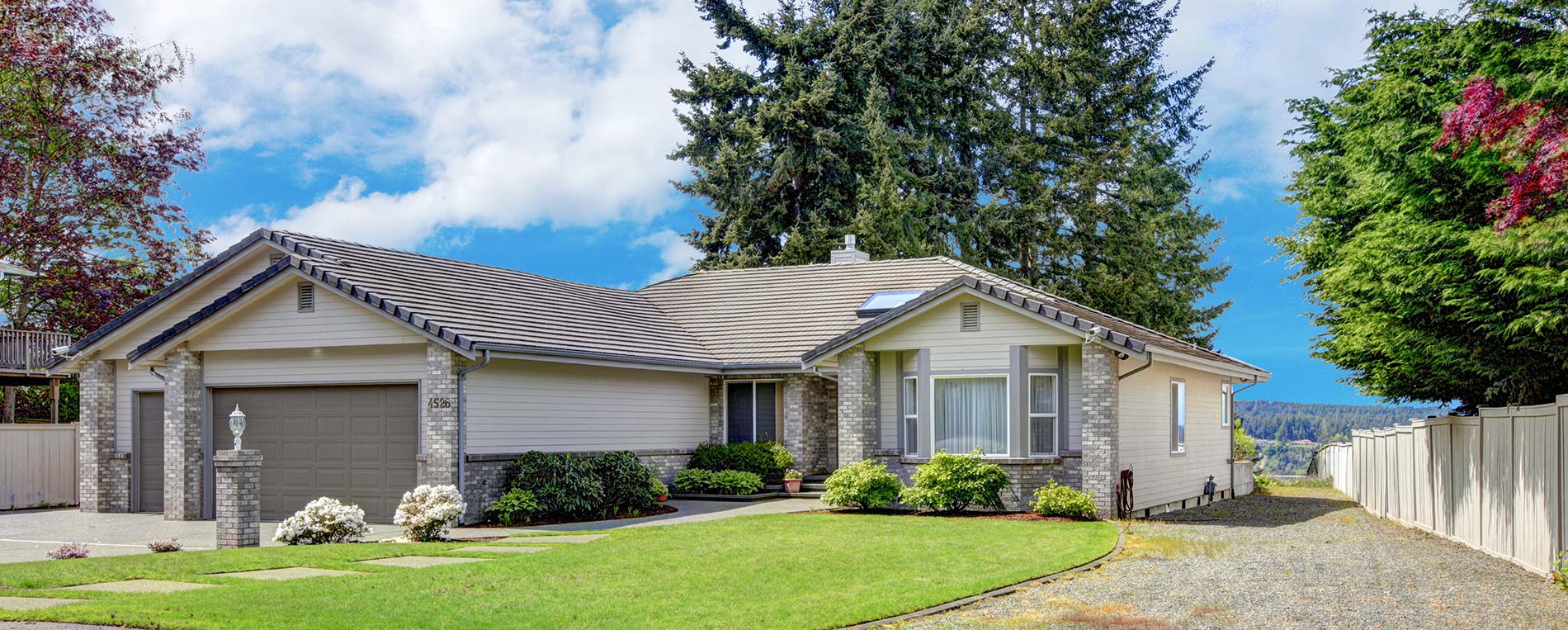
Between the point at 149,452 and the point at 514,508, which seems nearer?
the point at 514,508

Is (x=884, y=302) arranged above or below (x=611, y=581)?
above

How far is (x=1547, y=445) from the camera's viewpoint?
1276 cm

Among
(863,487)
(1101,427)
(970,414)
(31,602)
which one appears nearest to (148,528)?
(31,602)

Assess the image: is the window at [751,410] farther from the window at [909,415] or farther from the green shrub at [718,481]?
the window at [909,415]

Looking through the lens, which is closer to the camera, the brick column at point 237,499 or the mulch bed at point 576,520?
the brick column at point 237,499

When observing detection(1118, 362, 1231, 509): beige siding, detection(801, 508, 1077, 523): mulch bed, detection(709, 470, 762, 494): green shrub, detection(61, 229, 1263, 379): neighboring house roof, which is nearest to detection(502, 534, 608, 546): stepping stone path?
detection(61, 229, 1263, 379): neighboring house roof

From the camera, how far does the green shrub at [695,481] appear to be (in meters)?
24.2

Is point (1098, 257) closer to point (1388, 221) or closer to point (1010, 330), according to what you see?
point (1010, 330)

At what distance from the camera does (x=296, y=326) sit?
20562 mm

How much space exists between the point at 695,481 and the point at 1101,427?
836 centimetres

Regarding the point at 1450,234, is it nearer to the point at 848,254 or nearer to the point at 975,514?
the point at 975,514

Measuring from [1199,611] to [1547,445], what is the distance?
5001 mm

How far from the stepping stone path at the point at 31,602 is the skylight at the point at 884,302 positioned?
17503 mm

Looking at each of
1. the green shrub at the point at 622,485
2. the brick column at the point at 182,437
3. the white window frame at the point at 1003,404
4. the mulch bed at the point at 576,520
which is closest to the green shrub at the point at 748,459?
the mulch bed at the point at 576,520
